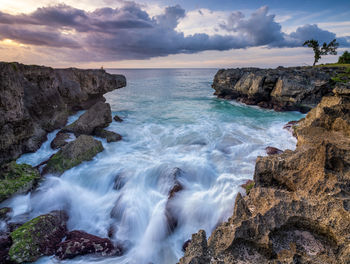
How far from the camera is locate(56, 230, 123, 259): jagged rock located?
18.7ft

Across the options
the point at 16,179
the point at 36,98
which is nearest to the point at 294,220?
the point at 16,179

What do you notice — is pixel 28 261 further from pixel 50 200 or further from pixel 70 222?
pixel 50 200

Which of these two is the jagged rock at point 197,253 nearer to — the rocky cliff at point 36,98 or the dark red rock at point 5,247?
the dark red rock at point 5,247

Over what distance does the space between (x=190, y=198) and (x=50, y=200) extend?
580 centimetres

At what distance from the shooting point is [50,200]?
8180 mm

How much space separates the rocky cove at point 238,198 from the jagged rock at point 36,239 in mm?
25

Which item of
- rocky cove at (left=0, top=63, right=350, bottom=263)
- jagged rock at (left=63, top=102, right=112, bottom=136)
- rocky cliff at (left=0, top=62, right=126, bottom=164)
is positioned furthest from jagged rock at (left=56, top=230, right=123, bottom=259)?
jagged rock at (left=63, top=102, right=112, bottom=136)

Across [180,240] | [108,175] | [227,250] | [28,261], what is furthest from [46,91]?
[227,250]

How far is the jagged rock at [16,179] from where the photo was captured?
25.0 feet

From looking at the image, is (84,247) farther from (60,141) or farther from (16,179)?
(60,141)

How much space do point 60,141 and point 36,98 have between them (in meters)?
3.65

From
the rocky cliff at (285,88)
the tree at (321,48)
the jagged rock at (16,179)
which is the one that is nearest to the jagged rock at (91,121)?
the jagged rock at (16,179)

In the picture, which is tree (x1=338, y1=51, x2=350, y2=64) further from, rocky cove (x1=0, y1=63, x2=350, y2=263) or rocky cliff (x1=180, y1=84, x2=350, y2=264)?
rocky cliff (x1=180, y1=84, x2=350, y2=264)

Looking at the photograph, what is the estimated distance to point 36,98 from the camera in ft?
44.7
